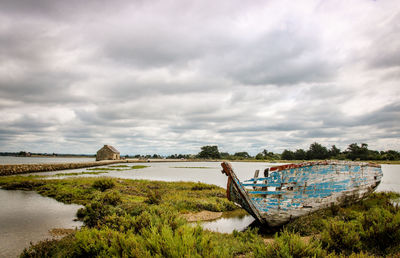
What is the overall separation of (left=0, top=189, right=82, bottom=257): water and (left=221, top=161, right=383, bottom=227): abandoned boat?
294 inches

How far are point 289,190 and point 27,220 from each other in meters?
12.0

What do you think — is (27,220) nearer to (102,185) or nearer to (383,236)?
(102,185)

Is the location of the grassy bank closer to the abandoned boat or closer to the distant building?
the abandoned boat

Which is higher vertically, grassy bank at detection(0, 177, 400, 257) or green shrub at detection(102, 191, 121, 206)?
grassy bank at detection(0, 177, 400, 257)

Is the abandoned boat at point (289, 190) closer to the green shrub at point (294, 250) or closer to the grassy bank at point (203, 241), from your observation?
the grassy bank at point (203, 241)

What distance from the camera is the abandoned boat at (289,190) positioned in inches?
356

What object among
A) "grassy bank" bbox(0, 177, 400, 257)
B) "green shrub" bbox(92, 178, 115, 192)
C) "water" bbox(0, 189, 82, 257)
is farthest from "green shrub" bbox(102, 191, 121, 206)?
"green shrub" bbox(92, 178, 115, 192)

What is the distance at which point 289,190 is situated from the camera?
9.27 metres

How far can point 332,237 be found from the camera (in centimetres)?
573

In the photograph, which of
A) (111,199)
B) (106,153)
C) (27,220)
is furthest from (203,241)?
(106,153)

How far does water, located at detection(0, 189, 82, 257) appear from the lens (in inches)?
291

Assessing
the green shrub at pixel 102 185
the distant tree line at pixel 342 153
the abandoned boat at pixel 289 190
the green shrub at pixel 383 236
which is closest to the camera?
the green shrub at pixel 383 236

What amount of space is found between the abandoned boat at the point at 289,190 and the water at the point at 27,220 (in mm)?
7469

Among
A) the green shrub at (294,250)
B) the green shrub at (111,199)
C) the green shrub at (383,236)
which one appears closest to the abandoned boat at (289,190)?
the green shrub at (383,236)
